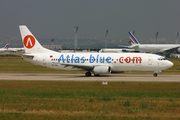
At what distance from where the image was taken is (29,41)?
157 ft

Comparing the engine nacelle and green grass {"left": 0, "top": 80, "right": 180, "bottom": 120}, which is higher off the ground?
the engine nacelle

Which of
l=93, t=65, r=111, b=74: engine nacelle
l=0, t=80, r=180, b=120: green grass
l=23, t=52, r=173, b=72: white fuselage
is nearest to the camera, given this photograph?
l=0, t=80, r=180, b=120: green grass

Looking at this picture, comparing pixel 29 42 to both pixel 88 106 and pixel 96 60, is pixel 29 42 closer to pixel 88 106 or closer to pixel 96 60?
pixel 96 60

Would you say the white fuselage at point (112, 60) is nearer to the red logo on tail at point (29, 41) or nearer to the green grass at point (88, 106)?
the red logo on tail at point (29, 41)

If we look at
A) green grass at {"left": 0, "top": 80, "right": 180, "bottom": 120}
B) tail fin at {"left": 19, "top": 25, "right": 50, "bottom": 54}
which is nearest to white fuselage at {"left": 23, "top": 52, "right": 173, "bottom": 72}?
tail fin at {"left": 19, "top": 25, "right": 50, "bottom": 54}

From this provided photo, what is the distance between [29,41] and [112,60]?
14.9 metres

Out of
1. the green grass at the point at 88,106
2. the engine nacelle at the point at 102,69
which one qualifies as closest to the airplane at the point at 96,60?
the engine nacelle at the point at 102,69

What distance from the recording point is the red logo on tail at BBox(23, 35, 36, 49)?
47.8m

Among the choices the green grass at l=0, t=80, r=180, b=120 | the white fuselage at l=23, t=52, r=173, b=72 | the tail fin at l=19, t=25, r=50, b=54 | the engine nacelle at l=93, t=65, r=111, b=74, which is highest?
the tail fin at l=19, t=25, r=50, b=54

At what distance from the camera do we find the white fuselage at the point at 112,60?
43.1m

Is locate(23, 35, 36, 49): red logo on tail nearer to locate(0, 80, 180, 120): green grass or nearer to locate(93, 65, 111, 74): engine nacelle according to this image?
locate(93, 65, 111, 74): engine nacelle

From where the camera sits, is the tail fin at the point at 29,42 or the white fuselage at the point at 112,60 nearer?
the white fuselage at the point at 112,60

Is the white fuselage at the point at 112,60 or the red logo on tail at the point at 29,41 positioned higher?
the red logo on tail at the point at 29,41

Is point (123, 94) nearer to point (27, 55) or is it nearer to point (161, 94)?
point (161, 94)
